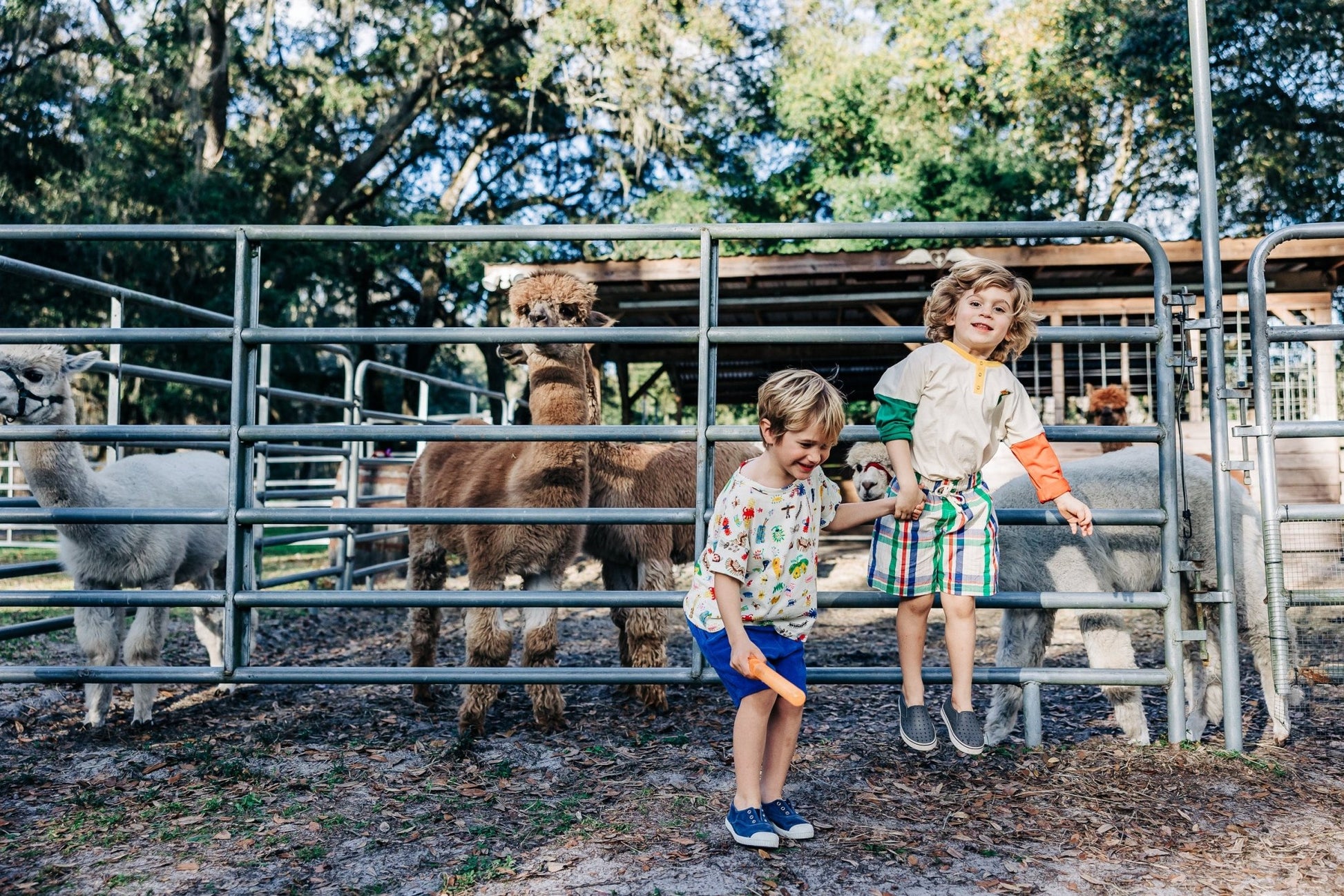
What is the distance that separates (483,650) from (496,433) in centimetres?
113

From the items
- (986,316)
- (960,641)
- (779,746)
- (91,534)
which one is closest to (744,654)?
(779,746)

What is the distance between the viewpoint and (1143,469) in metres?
4.09

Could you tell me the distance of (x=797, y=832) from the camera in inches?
110

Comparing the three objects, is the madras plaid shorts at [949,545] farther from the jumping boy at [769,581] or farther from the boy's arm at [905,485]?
the jumping boy at [769,581]

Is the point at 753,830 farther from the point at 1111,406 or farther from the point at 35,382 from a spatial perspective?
the point at 1111,406

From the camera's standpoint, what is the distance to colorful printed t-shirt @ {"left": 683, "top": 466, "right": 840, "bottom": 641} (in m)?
2.64

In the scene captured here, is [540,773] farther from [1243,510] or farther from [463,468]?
[1243,510]

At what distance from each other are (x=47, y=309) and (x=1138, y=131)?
21.4 m

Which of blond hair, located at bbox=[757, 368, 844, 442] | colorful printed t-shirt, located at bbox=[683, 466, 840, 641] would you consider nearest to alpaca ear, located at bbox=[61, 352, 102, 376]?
colorful printed t-shirt, located at bbox=[683, 466, 840, 641]

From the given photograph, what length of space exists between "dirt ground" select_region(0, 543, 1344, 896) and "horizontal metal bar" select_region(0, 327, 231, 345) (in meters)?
1.64

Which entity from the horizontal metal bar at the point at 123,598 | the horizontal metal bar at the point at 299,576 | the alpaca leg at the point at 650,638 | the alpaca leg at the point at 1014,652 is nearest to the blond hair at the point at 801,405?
the alpaca leg at the point at 1014,652

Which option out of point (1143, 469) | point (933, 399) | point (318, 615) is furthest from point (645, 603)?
point (318, 615)

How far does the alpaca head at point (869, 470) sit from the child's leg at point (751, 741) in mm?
3199

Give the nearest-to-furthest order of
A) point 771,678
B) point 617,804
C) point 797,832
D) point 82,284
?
point 771,678 < point 797,832 < point 617,804 < point 82,284
